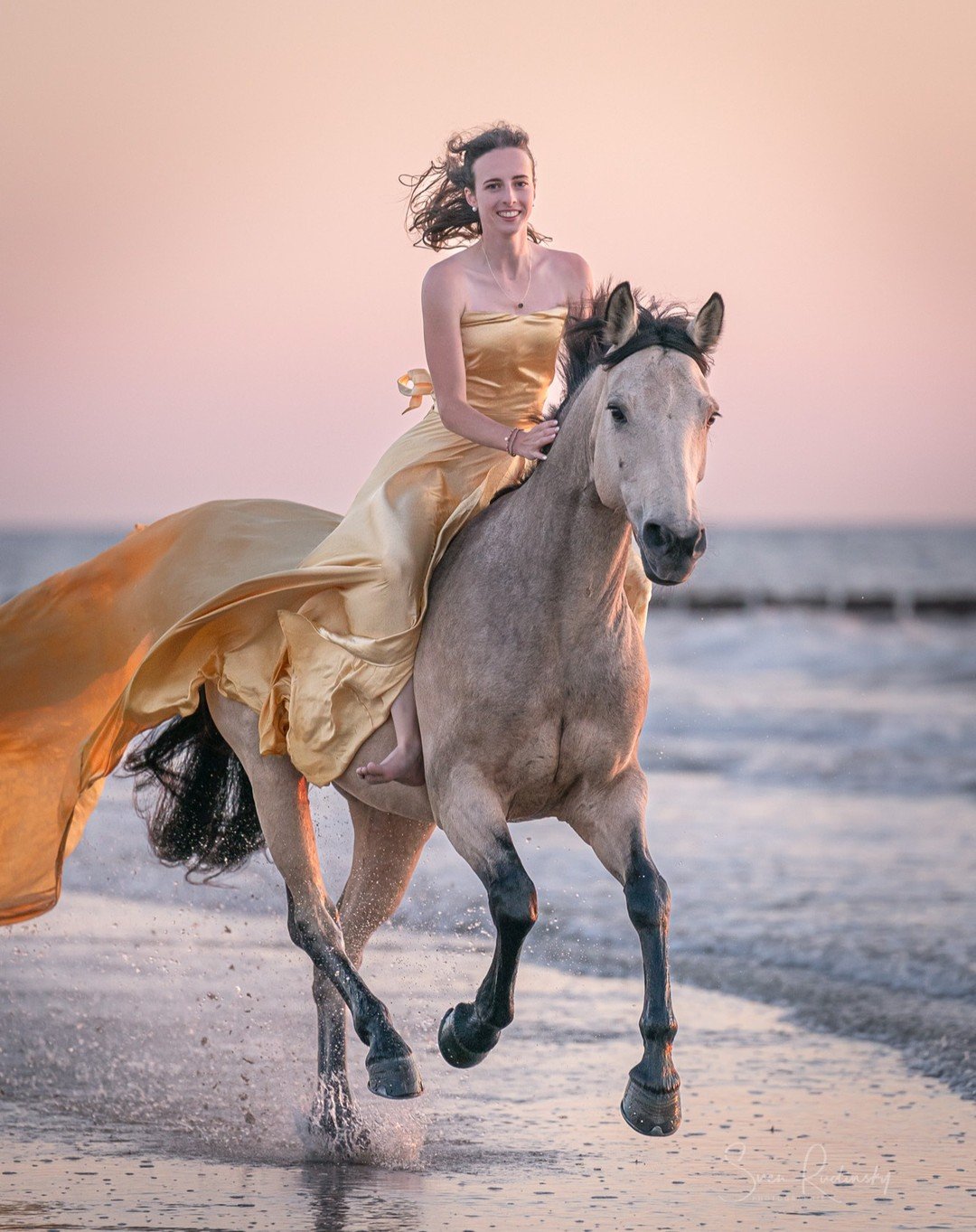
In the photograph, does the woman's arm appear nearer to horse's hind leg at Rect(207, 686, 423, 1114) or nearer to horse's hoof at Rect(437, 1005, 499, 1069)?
horse's hind leg at Rect(207, 686, 423, 1114)

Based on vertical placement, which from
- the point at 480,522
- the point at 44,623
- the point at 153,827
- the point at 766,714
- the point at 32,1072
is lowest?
the point at 766,714

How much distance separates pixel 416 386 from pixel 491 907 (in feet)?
6.01

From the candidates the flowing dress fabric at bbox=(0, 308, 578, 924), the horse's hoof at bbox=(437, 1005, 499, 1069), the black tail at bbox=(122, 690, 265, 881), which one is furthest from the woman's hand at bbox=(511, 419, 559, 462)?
the black tail at bbox=(122, 690, 265, 881)

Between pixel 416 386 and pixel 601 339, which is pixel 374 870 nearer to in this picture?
pixel 416 386

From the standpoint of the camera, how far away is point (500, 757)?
15.1 ft

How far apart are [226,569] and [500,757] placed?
1.63m

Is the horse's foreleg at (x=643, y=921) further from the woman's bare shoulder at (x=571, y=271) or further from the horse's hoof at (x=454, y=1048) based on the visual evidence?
the woman's bare shoulder at (x=571, y=271)

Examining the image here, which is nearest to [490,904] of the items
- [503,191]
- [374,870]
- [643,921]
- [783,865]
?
[643,921]

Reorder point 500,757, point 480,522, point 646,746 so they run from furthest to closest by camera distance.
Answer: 1. point 646,746
2. point 480,522
3. point 500,757

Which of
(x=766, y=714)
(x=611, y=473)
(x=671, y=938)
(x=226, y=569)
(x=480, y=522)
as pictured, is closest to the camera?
(x=611, y=473)

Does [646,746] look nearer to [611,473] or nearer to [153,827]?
[153,827]

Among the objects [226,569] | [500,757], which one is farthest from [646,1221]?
[226,569]

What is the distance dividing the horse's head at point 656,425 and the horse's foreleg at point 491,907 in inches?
35.5

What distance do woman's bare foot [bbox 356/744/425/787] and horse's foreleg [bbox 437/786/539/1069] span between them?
333mm
